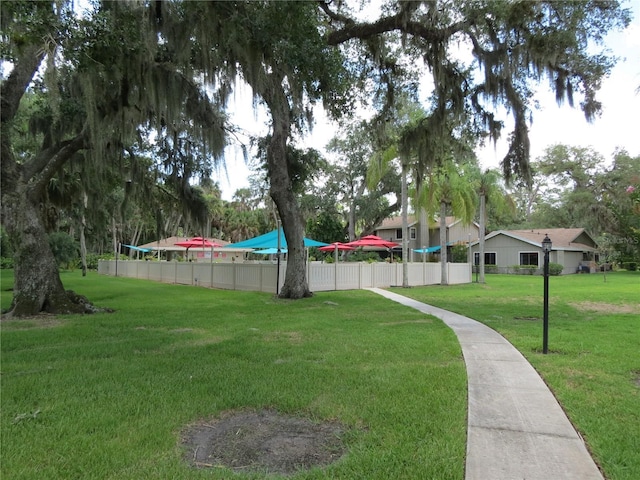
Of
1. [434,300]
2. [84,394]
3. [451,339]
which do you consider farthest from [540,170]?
[84,394]

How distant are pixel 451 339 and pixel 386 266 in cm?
1265

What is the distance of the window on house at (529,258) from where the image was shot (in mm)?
33344

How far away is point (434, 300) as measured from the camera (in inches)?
531

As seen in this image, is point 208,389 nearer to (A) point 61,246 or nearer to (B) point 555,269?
(A) point 61,246

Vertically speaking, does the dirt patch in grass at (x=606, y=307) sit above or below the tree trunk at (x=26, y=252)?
below

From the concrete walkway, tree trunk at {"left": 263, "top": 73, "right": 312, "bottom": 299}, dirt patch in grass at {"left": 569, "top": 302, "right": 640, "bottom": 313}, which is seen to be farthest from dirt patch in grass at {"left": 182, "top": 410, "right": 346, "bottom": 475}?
dirt patch in grass at {"left": 569, "top": 302, "right": 640, "bottom": 313}

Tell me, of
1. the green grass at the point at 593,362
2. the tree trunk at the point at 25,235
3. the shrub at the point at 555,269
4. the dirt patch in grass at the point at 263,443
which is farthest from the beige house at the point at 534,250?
the dirt patch in grass at the point at 263,443

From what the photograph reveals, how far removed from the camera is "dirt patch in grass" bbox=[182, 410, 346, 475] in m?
2.92

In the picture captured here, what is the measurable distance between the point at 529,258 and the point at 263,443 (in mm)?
34650

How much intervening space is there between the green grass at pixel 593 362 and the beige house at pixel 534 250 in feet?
73.6

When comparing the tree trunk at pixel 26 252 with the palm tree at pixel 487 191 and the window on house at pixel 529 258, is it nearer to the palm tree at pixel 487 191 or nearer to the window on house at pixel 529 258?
the palm tree at pixel 487 191

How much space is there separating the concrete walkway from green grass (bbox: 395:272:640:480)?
0.46 ft

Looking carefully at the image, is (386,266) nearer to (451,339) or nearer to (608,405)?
(451,339)

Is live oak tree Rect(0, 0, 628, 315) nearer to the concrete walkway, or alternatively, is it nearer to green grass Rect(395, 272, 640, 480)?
green grass Rect(395, 272, 640, 480)
